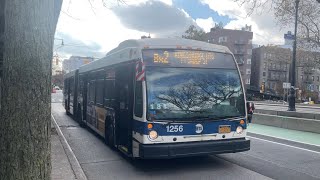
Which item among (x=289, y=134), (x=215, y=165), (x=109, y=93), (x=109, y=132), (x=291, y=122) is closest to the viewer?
(x=215, y=165)

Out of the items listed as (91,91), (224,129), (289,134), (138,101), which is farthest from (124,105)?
(289,134)

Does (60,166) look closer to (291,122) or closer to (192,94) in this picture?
(192,94)

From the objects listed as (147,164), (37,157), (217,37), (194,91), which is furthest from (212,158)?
(217,37)

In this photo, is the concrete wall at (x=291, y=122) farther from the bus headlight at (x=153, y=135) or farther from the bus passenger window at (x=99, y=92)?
the bus headlight at (x=153, y=135)

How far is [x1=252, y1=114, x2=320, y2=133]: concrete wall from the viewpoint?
13.7 metres

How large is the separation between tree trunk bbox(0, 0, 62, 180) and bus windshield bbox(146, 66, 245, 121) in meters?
4.21

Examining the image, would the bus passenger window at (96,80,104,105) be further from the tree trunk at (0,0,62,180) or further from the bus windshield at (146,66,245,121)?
the tree trunk at (0,0,62,180)

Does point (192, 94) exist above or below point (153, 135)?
above

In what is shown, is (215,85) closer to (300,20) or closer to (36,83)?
(36,83)

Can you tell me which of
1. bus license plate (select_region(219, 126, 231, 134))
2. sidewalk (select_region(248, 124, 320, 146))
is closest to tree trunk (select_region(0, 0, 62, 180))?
bus license plate (select_region(219, 126, 231, 134))

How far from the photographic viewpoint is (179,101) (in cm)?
742

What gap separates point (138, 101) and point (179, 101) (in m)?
0.86

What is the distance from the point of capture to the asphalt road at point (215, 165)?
741 centimetres

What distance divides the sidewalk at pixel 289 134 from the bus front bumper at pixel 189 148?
465 centimetres
